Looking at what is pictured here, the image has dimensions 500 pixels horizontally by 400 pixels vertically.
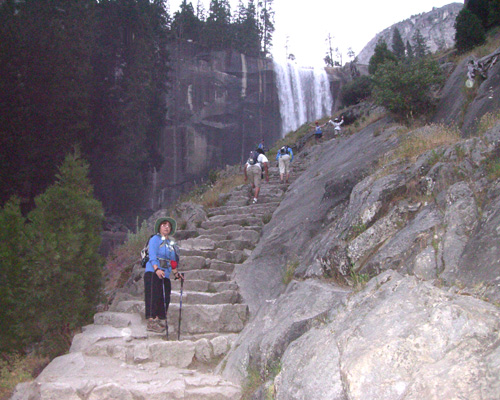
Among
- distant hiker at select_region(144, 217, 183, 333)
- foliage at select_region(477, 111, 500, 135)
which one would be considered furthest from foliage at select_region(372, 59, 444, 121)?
distant hiker at select_region(144, 217, 183, 333)

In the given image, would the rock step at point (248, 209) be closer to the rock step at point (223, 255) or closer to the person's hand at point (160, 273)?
the rock step at point (223, 255)

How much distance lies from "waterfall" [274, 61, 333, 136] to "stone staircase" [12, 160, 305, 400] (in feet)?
122

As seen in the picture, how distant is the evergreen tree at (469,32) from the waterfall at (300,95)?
2777cm

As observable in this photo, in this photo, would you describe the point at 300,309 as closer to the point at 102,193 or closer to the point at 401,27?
the point at 102,193

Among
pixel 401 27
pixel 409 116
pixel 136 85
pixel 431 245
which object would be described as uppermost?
pixel 401 27

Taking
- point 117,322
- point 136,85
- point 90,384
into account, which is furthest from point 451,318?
point 136,85

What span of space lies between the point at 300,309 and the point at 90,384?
244 cm

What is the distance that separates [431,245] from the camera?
467 cm

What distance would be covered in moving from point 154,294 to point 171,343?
820mm

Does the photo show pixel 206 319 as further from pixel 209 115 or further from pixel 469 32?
pixel 209 115

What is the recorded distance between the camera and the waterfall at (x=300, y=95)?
153 ft

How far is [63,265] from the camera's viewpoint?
7.23 metres

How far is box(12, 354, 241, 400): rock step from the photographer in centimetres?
489

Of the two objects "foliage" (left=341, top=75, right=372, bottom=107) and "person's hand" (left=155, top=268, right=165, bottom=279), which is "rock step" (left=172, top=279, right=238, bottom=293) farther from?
"foliage" (left=341, top=75, right=372, bottom=107)
